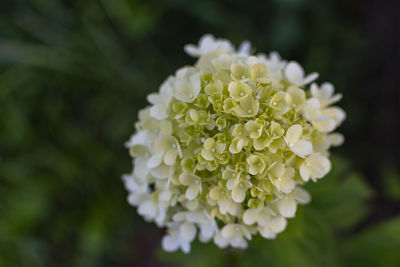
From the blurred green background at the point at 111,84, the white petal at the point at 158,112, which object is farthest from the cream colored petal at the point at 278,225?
the blurred green background at the point at 111,84

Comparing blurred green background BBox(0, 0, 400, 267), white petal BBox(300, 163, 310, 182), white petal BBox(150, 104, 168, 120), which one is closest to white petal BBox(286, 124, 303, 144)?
white petal BBox(300, 163, 310, 182)

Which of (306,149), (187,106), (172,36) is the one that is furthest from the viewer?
(172,36)

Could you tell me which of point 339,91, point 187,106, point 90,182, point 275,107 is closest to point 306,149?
point 275,107

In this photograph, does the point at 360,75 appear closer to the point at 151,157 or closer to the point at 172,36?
the point at 172,36

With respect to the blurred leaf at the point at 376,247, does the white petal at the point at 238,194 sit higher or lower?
higher

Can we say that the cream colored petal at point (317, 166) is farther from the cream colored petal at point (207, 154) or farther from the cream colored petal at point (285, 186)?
the cream colored petal at point (207, 154)

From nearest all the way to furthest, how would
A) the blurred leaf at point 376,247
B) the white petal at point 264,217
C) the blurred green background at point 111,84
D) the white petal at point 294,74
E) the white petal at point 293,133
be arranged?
the white petal at point 293,133 < the white petal at point 264,217 < the white petal at point 294,74 < the blurred leaf at point 376,247 < the blurred green background at point 111,84
